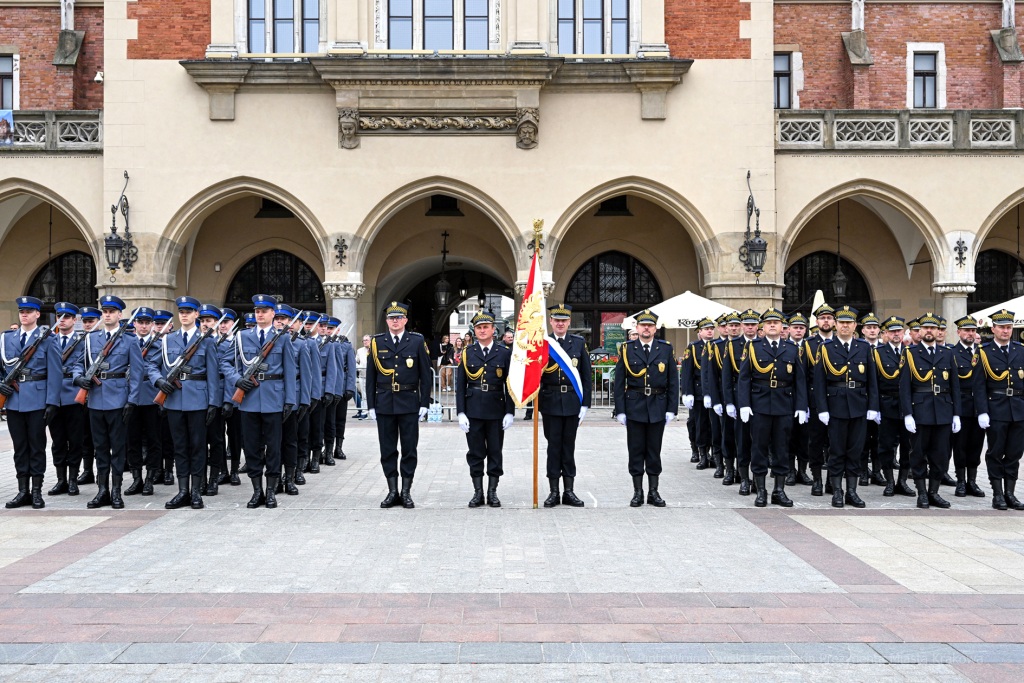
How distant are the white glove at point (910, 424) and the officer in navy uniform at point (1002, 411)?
1.98ft

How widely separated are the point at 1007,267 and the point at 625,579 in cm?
1975

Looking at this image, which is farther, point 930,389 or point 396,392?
point 930,389

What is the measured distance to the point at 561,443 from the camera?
8336 mm

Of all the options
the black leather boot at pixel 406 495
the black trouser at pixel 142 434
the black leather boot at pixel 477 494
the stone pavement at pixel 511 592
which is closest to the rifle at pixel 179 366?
the black trouser at pixel 142 434

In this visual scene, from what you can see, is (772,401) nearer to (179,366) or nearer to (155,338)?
(179,366)

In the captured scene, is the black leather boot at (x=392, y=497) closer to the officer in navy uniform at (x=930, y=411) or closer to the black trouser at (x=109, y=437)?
the black trouser at (x=109, y=437)

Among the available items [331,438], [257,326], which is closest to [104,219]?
[331,438]

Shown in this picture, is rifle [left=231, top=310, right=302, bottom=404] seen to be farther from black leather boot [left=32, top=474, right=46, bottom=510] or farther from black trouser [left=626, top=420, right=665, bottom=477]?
black trouser [left=626, top=420, right=665, bottom=477]

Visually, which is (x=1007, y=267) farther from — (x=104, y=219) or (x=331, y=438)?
(x=104, y=219)

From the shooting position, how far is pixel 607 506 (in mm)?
8227

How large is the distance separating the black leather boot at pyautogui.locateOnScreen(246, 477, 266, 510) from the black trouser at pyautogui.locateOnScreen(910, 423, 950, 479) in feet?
20.1

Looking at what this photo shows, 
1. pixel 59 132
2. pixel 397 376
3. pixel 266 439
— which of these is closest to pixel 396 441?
pixel 397 376

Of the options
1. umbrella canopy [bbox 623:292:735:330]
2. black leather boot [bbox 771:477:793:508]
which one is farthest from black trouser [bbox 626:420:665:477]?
umbrella canopy [bbox 623:292:735:330]

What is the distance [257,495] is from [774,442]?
4.89 m
